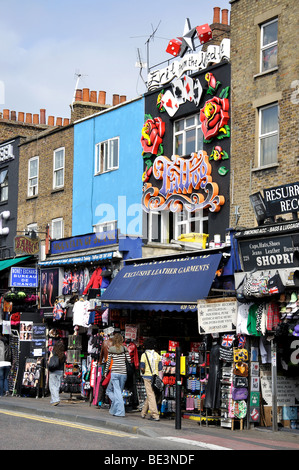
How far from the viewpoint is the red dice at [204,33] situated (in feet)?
79.9

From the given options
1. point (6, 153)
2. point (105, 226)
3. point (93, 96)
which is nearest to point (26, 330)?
→ point (105, 226)

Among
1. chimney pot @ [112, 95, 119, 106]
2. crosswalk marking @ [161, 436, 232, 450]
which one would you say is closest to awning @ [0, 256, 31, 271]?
chimney pot @ [112, 95, 119, 106]

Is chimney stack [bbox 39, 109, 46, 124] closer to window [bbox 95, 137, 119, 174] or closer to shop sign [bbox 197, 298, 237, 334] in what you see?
window [bbox 95, 137, 119, 174]

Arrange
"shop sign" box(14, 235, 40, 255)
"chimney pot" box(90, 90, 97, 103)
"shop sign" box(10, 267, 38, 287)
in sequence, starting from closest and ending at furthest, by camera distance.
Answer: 1. "shop sign" box(10, 267, 38, 287)
2. "shop sign" box(14, 235, 40, 255)
3. "chimney pot" box(90, 90, 97, 103)

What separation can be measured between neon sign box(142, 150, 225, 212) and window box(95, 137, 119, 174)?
8.69ft

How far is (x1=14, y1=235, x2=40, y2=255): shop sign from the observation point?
2889cm

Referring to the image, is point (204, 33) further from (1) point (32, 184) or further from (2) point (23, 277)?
(1) point (32, 184)

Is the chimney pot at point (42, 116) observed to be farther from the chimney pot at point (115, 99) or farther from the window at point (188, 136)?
the window at point (188, 136)

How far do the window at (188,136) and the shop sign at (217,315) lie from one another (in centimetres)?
662

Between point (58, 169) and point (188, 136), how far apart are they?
27.4 ft

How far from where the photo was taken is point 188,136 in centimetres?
2439

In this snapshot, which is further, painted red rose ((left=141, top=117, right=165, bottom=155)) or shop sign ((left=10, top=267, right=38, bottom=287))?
shop sign ((left=10, top=267, right=38, bottom=287))

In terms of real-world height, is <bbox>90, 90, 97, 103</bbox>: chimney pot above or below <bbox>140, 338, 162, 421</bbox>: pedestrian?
above
